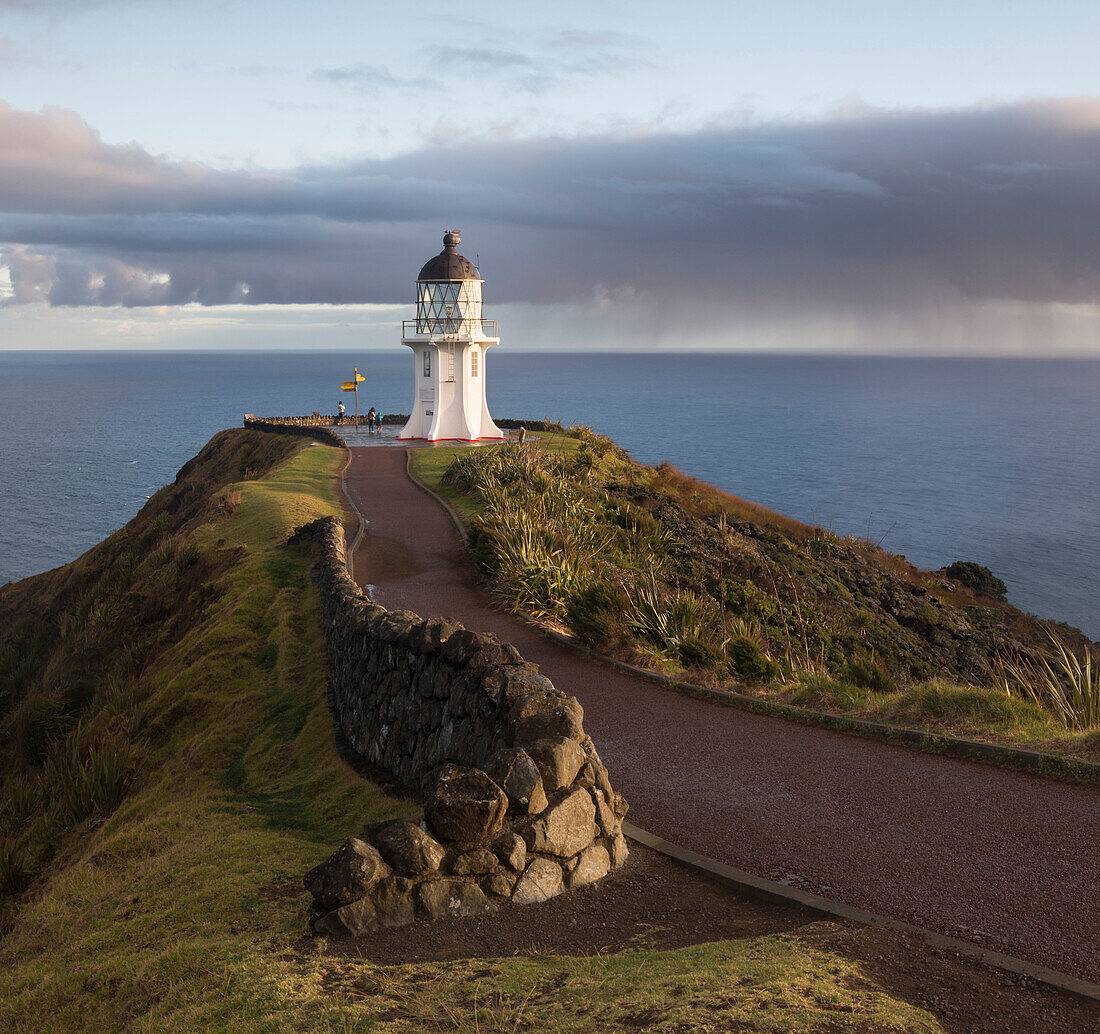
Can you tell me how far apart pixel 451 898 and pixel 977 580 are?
35.7 meters

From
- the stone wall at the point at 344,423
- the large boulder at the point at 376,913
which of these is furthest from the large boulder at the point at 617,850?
the stone wall at the point at 344,423

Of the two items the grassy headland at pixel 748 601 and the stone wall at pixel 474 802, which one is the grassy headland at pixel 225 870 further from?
the grassy headland at pixel 748 601

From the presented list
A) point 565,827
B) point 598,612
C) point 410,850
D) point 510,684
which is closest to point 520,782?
point 565,827

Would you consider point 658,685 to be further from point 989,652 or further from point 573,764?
point 989,652

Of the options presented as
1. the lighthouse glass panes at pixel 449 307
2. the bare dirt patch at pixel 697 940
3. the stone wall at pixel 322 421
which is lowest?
the bare dirt patch at pixel 697 940

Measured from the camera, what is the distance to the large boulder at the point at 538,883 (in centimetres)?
598

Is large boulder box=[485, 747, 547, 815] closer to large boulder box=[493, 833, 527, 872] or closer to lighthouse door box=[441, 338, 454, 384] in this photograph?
large boulder box=[493, 833, 527, 872]

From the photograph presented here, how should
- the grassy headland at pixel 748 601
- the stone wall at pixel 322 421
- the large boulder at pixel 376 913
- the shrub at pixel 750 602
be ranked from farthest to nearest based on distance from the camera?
the stone wall at pixel 322 421, the shrub at pixel 750 602, the grassy headland at pixel 748 601, the large boulder at pixel 376 913

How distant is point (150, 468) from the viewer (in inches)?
3369

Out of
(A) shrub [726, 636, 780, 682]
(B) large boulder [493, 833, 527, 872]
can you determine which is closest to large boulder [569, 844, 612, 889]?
(B) large boulder [493, 833, 527, 872]

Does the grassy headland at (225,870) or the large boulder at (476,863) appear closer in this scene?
the grassy headland at (225,870)

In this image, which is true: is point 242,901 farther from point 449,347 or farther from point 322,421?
point 322,421

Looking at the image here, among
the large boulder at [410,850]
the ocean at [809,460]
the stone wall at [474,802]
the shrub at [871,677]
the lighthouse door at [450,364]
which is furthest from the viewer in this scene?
the ocean at [809,460]

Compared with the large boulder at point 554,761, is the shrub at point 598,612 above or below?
below
